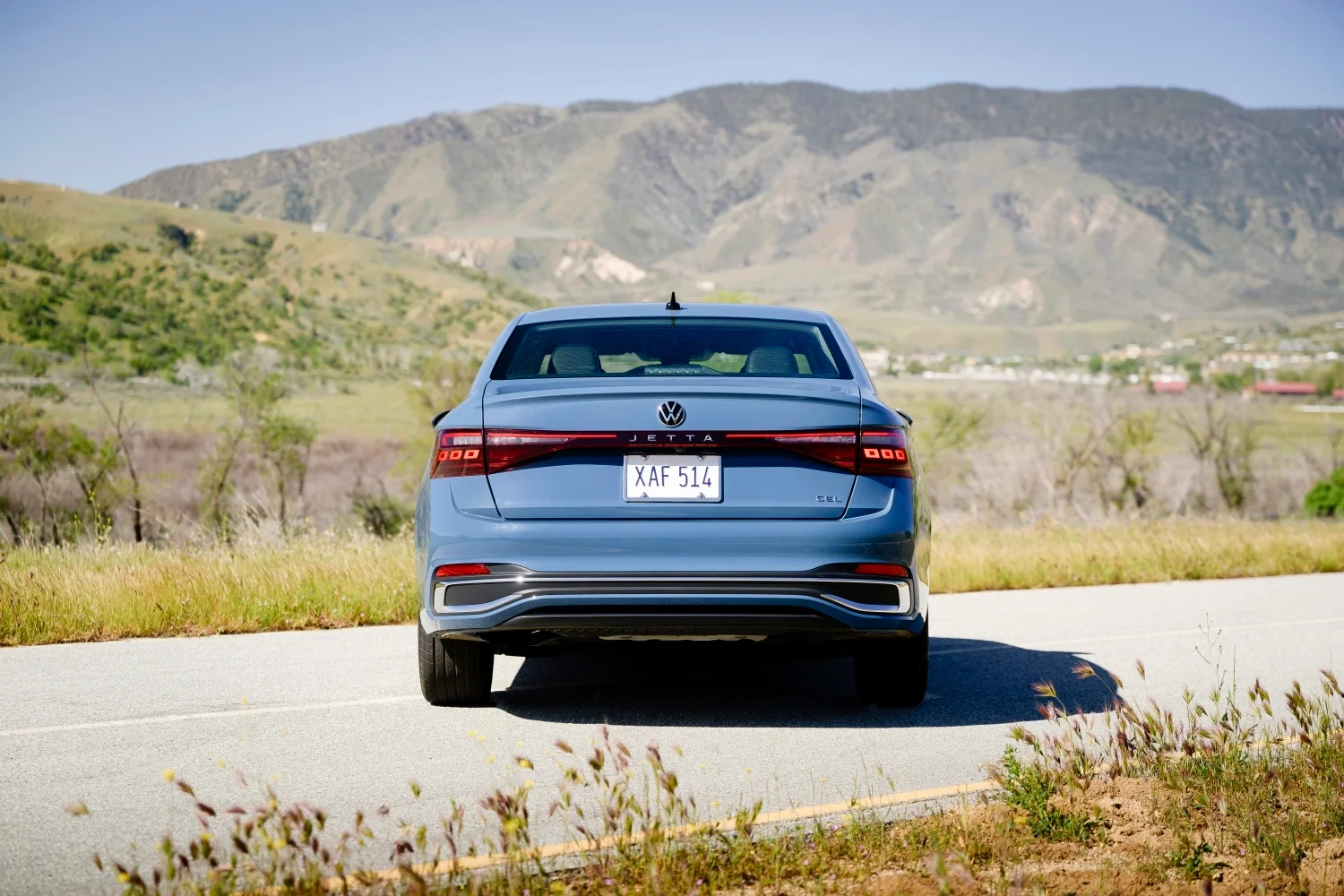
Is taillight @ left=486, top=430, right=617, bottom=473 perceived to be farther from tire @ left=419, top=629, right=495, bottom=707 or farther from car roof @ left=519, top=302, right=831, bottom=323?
car roof @ left=519, top=302, right=831, bottom=323

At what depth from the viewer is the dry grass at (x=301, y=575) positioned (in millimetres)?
9031

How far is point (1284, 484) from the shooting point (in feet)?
209

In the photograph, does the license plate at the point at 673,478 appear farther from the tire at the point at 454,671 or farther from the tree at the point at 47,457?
the tree at the point at 47,457

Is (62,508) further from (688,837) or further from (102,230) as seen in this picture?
(102,230)

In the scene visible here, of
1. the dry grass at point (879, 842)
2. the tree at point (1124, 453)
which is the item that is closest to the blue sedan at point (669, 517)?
the dry grass at point (879, 842)

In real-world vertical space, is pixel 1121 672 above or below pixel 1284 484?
above

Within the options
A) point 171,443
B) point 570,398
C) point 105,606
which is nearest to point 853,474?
point 570,398

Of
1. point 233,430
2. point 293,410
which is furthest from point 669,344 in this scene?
point 293,410

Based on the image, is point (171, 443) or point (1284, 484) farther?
point (1284, 484)

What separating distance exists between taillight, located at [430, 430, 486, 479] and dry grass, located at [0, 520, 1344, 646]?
4.06 meters

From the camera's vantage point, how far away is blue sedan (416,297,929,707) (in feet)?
18.2

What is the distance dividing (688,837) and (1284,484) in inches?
2591

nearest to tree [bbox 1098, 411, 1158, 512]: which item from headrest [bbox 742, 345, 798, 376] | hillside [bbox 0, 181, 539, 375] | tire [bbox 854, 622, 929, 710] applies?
hillside [bbox 0, 181, 539, 375]

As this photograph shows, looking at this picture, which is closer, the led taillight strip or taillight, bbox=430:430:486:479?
the led taillight strip
